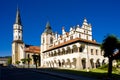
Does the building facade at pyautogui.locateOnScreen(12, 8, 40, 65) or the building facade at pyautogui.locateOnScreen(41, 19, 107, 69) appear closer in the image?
the building facade at pyautogui.locateOnScreen(41, 19, 107, 69)

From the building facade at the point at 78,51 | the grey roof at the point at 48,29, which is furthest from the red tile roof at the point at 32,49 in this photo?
the building facade at the point at 78,51

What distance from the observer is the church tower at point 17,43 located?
376 ft

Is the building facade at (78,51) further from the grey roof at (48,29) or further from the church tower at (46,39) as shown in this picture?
the grey roof at (48,29)

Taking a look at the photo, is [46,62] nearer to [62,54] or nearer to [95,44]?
[62,54]

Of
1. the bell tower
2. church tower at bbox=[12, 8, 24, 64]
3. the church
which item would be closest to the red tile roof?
church tower at bbox=[12, 8, 24, 64]

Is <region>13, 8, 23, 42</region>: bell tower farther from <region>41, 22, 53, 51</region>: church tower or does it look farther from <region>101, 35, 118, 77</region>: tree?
<region>101, 35, 118, 77</region>: tree

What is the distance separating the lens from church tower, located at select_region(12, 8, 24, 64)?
4515 inches

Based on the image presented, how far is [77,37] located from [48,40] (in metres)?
30.2

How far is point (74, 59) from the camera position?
64.9 meters

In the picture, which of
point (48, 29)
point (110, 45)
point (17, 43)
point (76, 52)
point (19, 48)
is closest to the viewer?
point (110, 45)

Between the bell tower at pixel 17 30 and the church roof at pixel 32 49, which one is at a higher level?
the bell tower at pixel 17 30

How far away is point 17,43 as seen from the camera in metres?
116

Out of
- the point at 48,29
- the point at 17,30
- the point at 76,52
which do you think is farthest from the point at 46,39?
the point at 76,52

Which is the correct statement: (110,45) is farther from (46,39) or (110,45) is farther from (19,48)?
(19,48)
